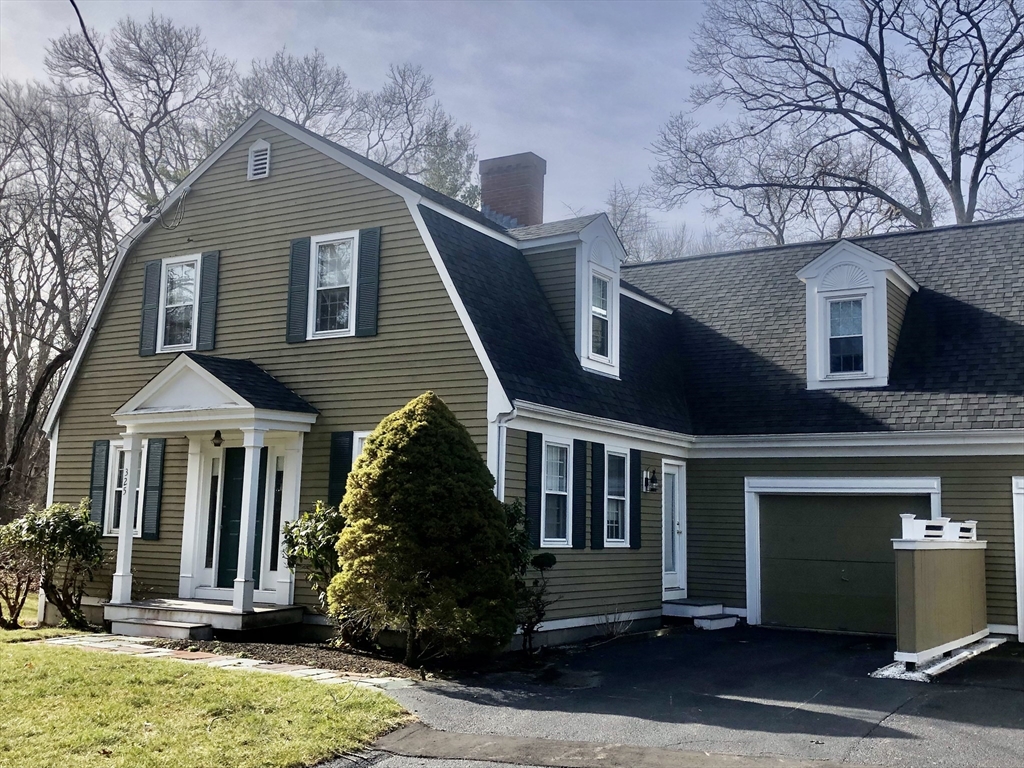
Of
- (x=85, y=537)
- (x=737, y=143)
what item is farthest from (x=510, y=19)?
(x=737, y=143)

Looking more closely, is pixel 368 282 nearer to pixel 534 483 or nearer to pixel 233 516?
pixel 534 483

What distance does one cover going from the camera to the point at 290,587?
12.8 metres

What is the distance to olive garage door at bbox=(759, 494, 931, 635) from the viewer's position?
1419cm

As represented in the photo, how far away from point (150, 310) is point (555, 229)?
19.7 ft

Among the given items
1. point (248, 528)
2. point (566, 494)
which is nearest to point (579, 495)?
point (566, 494)

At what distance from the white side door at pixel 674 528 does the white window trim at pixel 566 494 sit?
2.76m

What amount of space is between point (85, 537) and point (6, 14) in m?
8.04

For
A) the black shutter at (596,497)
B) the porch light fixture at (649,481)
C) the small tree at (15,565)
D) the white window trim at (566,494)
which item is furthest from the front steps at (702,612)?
the small tree at (15,565)

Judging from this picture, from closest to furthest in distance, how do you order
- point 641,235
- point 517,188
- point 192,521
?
1. point 192,521
2. point 517,188
3. point 641,235

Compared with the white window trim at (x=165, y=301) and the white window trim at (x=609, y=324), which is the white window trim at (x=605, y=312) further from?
the white window trim at (x=165, y=301)

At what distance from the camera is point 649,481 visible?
1482cm

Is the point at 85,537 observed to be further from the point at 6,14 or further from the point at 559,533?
the point at 6,14

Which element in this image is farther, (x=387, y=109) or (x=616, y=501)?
(x=387, y=109)

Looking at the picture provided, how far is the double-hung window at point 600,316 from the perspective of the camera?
14469mm
